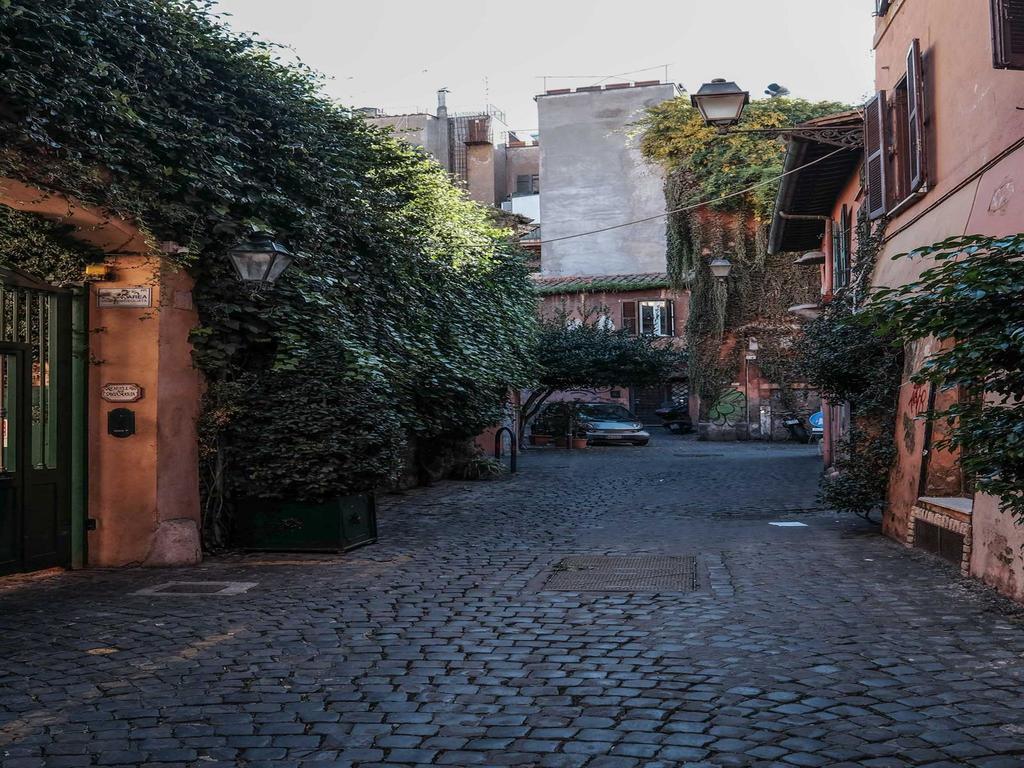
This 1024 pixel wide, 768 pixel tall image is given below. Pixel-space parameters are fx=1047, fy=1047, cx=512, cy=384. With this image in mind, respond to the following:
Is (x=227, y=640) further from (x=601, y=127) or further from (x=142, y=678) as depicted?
(x=601, y=127)

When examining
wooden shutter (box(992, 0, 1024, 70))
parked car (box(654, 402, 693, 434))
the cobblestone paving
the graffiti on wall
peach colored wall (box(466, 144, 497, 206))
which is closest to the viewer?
the cobblestone paving

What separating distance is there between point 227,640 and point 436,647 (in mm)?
1202

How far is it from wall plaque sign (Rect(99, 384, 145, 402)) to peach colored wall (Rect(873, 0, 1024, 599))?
6.61m

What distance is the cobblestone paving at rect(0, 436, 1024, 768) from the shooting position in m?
3.98

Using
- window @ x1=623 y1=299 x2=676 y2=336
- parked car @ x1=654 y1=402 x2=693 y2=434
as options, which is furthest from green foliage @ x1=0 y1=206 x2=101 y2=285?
window @ x1=623 y1=299 x2=676 y2=336

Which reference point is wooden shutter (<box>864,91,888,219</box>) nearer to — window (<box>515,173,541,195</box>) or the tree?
the tree

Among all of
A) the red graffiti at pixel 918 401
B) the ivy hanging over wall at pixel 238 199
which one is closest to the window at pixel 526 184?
the ivy hanging over wall at pixel 238 199

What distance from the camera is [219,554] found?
9312 millimetres

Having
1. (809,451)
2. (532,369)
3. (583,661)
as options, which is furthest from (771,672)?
(809,451)

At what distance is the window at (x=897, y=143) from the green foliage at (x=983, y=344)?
204 inches

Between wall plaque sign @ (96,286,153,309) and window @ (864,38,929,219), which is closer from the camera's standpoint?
wall plaque sign @ (96,286,153,309)

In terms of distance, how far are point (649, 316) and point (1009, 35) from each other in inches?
1379

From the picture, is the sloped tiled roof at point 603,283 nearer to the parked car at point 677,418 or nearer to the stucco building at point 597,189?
the stucco building at point 597,189

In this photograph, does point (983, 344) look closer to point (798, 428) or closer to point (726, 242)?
point (798, 428)
